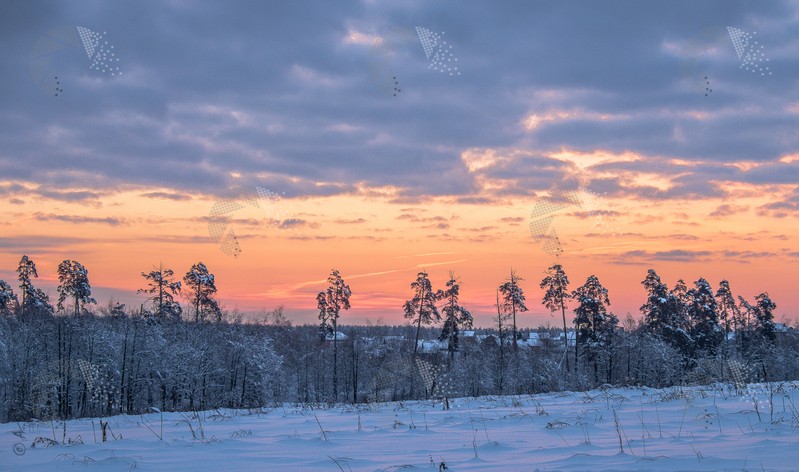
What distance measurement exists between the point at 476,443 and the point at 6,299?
60682mm

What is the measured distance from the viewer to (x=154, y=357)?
4853cm

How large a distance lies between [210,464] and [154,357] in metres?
45.2

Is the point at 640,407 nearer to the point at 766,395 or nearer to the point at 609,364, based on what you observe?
the point at 766,395

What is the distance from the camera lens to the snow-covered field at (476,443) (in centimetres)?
680

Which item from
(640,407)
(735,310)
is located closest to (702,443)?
(640,407)

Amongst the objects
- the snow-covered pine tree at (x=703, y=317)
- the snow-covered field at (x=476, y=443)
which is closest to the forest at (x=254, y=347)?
the snow-covered pine tree at (x=703, y=317)

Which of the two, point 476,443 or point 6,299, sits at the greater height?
point 6,299

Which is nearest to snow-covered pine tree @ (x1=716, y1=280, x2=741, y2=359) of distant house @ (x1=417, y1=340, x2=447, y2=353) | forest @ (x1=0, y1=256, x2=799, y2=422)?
forest @ (x1=0, y1=256, x2=799, y2=422)

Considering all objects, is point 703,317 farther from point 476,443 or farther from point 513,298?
point 476,443

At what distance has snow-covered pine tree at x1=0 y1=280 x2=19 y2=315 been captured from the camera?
179ft

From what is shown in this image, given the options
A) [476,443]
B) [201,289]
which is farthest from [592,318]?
[476,443]

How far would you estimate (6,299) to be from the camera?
55781mm

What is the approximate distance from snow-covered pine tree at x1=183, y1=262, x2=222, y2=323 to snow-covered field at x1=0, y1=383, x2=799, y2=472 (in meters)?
45.1

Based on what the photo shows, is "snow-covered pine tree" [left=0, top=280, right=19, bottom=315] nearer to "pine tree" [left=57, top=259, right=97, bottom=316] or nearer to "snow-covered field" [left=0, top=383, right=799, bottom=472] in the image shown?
"pine tree" [left=57, top=259, right=97, bottom=316]
